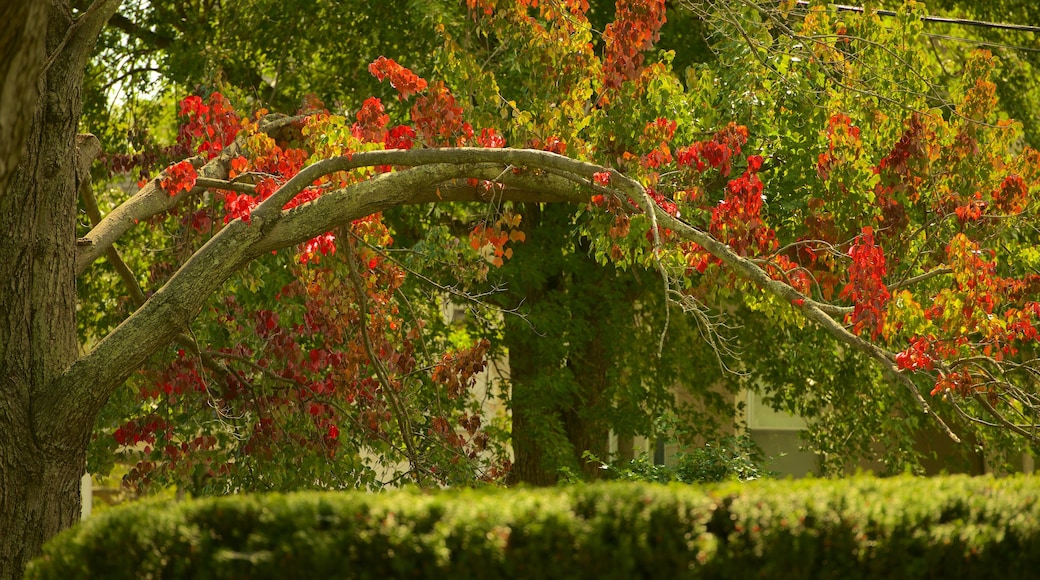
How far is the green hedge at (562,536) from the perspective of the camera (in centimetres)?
480

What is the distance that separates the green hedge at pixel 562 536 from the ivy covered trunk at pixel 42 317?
5.98 feet

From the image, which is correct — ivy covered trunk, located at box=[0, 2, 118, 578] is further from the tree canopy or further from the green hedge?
the green hedge

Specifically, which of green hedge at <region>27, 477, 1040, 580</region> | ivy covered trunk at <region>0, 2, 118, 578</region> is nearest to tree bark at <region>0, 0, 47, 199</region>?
green hedge at <region>27, 477, 1040, 580</region>

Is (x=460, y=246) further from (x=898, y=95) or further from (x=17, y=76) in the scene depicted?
(x=17, y=76)

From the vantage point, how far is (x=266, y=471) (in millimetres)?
9266

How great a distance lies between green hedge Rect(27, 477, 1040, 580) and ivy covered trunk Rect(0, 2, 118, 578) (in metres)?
1.82

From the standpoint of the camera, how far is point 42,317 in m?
7.08

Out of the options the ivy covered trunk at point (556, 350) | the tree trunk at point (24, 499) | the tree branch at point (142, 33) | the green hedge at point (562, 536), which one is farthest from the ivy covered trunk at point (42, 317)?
the tree branch at point (142, 33)

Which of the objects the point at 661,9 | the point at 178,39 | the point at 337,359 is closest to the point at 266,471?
the point at 337,359

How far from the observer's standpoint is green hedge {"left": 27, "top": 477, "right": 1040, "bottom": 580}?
15.8 feet

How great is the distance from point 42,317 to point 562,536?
3734 mm

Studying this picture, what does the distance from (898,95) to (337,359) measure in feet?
15.9

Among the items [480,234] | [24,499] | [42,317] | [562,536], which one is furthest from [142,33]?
[562,536]

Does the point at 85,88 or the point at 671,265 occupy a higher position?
the point at 85,88
